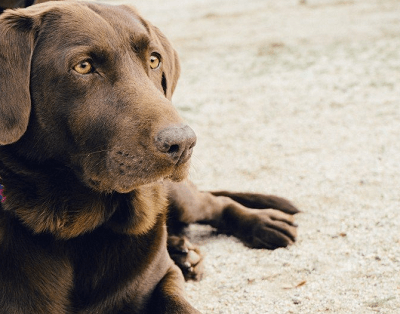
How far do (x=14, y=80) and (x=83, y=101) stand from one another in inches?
12.3

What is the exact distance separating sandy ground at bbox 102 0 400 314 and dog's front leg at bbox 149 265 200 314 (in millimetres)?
304

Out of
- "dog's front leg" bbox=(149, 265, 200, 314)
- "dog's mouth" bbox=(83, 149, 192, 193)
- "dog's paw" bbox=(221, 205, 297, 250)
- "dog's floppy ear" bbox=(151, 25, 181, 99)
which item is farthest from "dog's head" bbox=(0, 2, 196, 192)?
"dog's paw" bbox=(221, 205, 297, 250)

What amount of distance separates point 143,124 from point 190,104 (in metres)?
4.88

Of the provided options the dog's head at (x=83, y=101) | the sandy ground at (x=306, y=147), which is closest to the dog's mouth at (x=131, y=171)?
the dog's head at (x=83, y=101)

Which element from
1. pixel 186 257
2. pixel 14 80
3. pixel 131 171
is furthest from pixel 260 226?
pixel 14 80

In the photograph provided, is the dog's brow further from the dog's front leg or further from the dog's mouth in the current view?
the dog's front leg

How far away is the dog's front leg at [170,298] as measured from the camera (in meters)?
2.86

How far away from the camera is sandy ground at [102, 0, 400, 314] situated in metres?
3.35

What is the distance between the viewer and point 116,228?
2.95m

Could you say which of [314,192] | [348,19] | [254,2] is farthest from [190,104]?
[254,2]

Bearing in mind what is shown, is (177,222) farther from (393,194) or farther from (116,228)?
(393,194)

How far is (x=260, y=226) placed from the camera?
389 cm

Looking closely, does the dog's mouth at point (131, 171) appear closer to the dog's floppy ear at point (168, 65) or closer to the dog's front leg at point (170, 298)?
the dog's front leg at point (170, 298)

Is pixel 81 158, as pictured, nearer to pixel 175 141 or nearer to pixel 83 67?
pixel 83 67
